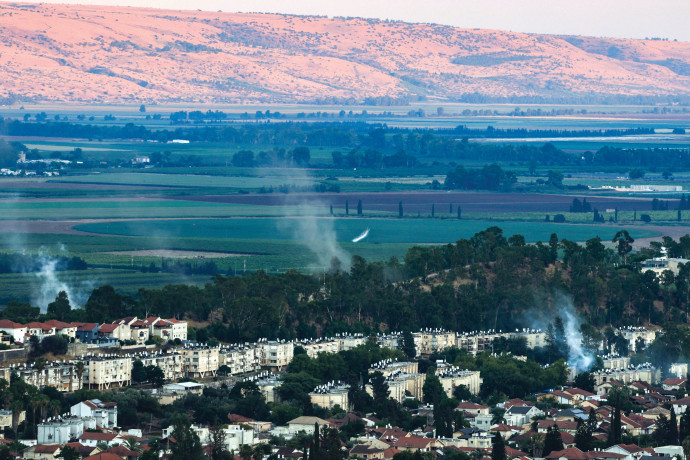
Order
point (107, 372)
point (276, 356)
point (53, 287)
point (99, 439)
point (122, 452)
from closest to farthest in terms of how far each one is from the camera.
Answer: point (122, 452)
point (99, 439)
point (107, 372)
point (276, 356)
point (53, 287)

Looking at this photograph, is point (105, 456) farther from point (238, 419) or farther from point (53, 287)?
point (53, 287)

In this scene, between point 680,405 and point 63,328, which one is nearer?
point 680,405

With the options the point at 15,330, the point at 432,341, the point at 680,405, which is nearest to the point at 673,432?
the point at 680,405

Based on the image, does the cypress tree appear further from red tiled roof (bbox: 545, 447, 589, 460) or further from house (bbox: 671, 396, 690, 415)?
red tiled roof (bbox: 545, 447, 589, 460)

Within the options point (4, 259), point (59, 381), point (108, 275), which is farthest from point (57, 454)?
point (4, 259)

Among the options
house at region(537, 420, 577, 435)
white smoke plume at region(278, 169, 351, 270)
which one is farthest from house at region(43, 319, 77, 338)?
white smoke plume at region(278, 169, 351, 270)

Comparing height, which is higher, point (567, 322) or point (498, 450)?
point (498, 450)
